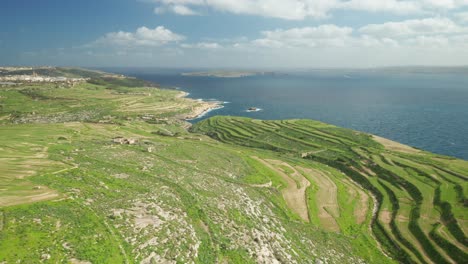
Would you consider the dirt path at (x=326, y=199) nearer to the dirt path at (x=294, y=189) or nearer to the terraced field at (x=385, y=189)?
the terraced field at (x=385, y=189)

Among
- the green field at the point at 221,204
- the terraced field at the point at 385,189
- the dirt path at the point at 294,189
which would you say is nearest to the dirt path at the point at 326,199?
the terraced field at the point at 385,189

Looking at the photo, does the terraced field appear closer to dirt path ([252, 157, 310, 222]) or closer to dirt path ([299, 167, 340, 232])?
dirt path ([299, 167, 340, 232])

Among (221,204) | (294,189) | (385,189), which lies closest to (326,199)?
(294,189)

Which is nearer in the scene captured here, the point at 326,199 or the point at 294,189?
the point at 326,199

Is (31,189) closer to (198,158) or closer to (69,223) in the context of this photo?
(69,223)

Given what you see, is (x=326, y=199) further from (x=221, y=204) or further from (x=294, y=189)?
(x=221, y=204)

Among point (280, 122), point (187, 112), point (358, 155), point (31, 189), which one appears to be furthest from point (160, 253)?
point (187, 112)
